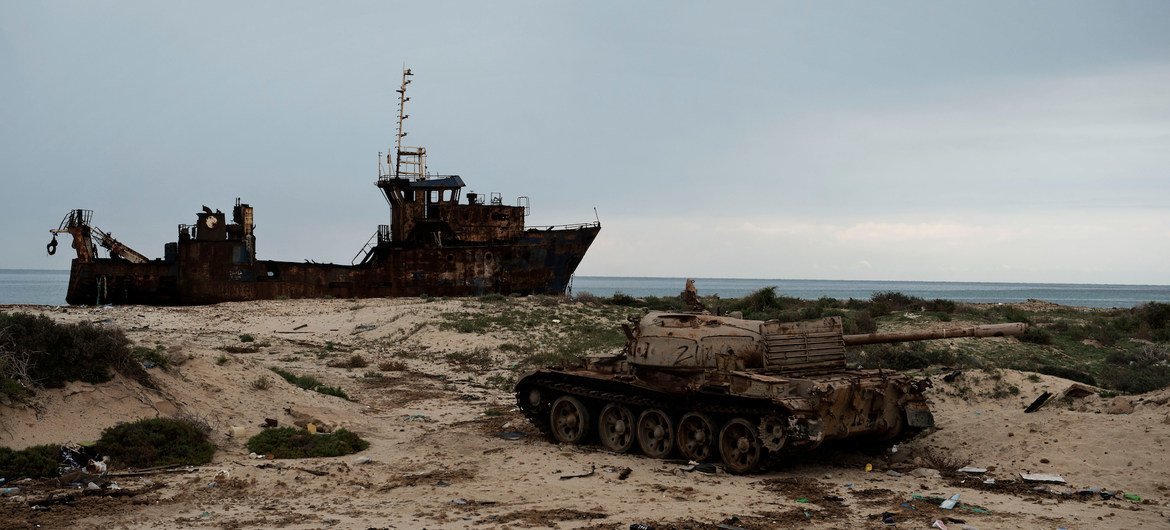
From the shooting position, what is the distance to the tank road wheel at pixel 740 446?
12086 mm

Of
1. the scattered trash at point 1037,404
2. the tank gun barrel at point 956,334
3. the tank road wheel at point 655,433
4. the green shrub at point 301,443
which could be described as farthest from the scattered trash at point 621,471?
the scattered trash at point 1037,404

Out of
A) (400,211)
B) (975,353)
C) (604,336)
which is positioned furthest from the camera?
(400,211)

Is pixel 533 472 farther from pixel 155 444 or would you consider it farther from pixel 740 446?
pixel 155 444

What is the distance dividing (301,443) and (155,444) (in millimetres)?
1918

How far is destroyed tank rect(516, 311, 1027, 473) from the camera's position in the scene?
11953mm

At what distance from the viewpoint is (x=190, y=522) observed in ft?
31.8

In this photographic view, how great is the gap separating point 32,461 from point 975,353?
62.3ft

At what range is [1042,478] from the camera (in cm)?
1129

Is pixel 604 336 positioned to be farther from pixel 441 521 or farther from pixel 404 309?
pixel 441 521

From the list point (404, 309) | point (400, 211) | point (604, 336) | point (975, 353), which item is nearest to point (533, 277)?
point (400, 211)

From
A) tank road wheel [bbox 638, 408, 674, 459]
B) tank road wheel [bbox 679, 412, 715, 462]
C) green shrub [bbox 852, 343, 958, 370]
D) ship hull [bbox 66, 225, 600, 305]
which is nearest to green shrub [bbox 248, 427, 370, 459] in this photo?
tank road wheel [bbox 638, 408, 674, 459]

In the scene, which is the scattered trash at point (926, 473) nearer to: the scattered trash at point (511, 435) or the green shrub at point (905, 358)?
the scattered trash at point (511, 435)

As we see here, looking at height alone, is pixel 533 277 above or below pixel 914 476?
Answer: above

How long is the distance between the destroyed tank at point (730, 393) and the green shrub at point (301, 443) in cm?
284
